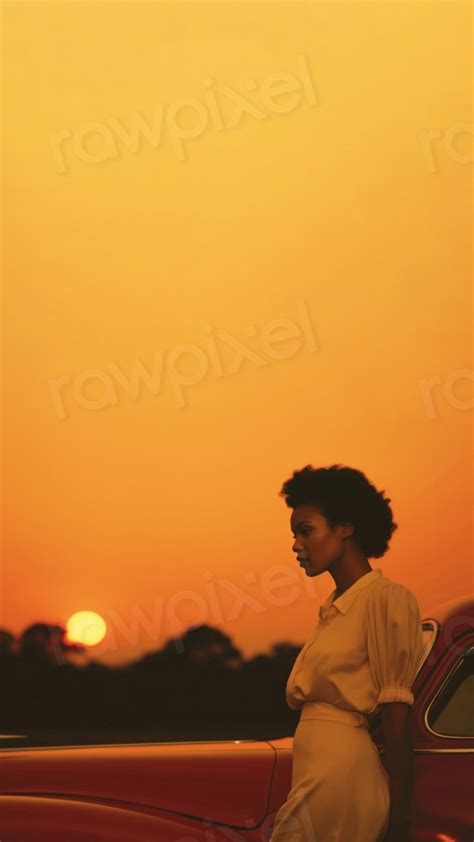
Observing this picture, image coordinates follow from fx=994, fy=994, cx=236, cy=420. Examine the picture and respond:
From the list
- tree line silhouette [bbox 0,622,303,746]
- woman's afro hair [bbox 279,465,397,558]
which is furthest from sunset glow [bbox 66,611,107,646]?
woman's afro hair [bbox 279,465,397,558]

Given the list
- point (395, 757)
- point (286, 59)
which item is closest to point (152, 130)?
point (286, 59)

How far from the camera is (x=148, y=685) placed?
13.6 m

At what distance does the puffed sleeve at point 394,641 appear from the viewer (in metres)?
2.16

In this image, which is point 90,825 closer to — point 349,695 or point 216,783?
point 216,783

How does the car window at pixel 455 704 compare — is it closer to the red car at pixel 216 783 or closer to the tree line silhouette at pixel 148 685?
the red car at pixel 216 783

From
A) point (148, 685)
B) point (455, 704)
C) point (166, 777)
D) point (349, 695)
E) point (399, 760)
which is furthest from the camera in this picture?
point (148, 685)

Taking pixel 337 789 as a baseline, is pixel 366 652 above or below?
above

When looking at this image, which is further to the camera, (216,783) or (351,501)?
(216,783)

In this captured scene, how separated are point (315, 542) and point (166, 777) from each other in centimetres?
107

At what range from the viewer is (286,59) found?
5.63m

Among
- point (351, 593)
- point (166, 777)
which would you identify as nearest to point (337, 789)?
point (351, 593)

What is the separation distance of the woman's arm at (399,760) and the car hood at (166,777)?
83 centimetres

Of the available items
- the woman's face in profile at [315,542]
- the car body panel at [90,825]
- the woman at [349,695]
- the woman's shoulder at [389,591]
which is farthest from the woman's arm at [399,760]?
the car body panel at [90,825]

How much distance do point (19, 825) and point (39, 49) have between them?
498 centimetres
